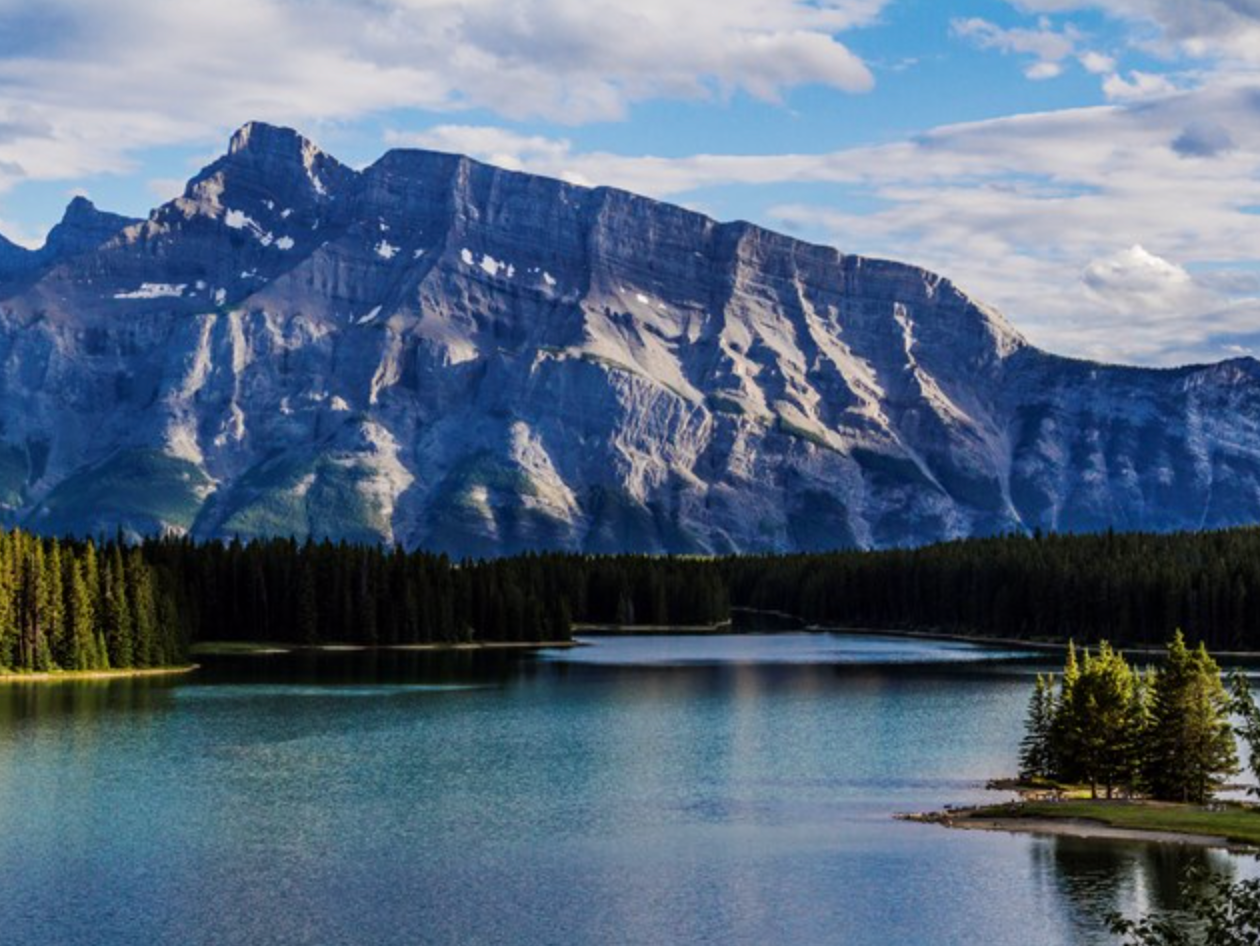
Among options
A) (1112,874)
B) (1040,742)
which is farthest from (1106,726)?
(1112,874)

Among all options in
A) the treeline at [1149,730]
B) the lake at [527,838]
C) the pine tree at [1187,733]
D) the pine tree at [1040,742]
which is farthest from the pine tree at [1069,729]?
the lake at [527,838]

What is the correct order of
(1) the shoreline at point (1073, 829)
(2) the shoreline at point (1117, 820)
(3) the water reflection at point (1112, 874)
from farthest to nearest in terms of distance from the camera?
(2) the shoreline at point (1117, 820), (1) the shoreline at point (1073, 829), (3) the water reflection at point (1112, 874)

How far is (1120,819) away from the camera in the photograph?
100938 millimetres

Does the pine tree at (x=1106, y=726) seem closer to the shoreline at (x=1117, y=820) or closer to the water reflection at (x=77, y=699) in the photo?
the shoreline at (x=1117, y=820)

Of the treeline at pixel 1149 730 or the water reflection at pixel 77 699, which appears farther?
the water reflection at pixel 77 699

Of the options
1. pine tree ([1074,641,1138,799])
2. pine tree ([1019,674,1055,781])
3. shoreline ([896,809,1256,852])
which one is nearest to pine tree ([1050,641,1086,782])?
pine tree ([1074,641,1138,799])

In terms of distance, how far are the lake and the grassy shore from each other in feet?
7.79

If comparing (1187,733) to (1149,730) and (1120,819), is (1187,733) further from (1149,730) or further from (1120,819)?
(1120,819)

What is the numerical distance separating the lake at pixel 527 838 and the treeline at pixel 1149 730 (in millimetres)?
7637

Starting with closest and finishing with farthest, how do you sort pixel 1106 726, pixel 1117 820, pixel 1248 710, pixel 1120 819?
pixel 1248 710
pixel 1117 820
pixel 1120 819
pixel 1106 726

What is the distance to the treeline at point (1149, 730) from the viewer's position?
355 feet

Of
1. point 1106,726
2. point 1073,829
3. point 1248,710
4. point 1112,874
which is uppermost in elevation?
point 1248,710

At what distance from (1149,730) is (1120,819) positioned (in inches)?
421

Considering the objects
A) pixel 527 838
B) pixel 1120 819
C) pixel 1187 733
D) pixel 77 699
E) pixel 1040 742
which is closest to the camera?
pixel 1120 819
